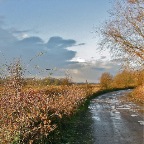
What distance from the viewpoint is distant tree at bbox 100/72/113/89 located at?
74.6m

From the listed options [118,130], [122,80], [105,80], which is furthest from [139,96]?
[122,80]

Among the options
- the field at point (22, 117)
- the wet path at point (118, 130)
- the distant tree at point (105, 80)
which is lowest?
the wet path at point (118, 130)

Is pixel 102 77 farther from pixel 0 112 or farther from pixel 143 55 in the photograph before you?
pixel 0 112

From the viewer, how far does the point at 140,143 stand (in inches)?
573

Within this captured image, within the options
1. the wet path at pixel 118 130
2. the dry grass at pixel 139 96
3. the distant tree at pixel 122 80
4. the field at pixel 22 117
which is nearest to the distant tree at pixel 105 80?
the distant tree at pixel 122 80

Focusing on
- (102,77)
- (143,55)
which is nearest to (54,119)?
(143,55)

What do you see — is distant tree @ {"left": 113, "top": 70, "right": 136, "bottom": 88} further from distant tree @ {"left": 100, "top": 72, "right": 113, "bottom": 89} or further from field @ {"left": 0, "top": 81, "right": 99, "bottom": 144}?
field @ {"left": 0, "top": 81, "right": 99, "bottom": 144}

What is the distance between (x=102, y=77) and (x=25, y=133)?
6475 centimetres

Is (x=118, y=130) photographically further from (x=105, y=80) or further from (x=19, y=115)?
(x=105, y=80)

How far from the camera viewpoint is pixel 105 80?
247 feet

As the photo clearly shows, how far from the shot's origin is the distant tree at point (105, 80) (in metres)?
74.6

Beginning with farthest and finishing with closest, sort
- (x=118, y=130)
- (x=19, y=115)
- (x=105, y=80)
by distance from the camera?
(x=105, y=80), (x=118, y=130), (x=19, y=115)

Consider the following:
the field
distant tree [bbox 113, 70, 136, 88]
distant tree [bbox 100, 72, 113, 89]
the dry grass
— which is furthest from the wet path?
distant tree [bbox 113, 70, 136, 88]

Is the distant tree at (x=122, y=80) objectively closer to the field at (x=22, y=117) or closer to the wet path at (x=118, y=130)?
the wet path at (x=118, y=130)
